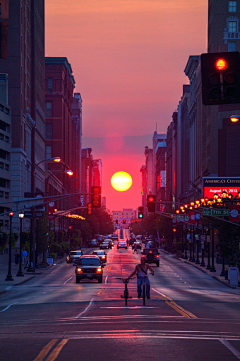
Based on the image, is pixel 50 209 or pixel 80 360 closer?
pixel 80 360

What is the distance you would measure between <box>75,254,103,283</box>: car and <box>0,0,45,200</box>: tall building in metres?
31.2

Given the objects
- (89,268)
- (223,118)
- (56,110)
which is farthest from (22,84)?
(56,110)

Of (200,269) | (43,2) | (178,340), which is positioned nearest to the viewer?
(178,340)

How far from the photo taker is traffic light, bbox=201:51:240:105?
12.0 m

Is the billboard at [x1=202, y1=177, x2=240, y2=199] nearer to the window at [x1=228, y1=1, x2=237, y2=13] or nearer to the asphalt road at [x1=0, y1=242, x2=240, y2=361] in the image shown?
the window at [x1=228, y1=1, x2=237, y2=13]

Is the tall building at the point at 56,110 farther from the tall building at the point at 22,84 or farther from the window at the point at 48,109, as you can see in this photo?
the tall building at the point at 22,84

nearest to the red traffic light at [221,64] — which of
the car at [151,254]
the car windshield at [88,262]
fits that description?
the car windshield at [88,262]

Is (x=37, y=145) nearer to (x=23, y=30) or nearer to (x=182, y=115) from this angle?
(x=23, y=30)

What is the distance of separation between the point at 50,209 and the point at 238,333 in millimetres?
57299

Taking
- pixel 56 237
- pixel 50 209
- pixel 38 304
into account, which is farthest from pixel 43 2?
pixel 38 304

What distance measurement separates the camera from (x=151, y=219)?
185 meters

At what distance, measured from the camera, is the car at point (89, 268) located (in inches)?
1724

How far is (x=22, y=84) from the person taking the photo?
87938 millimetres

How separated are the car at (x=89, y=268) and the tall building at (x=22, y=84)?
3117 centimetres
